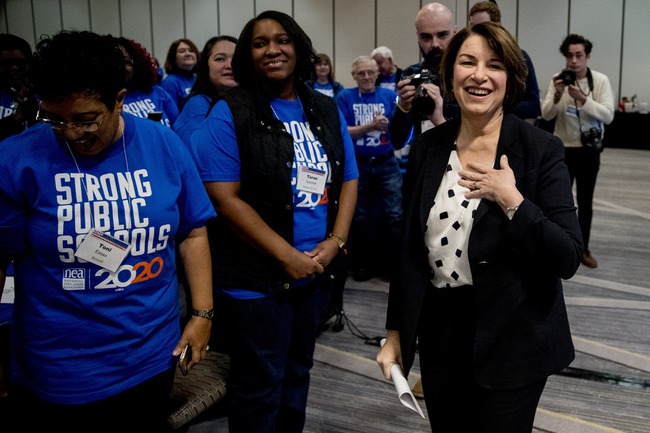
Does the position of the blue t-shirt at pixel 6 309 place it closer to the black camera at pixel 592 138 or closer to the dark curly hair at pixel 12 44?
the dark curly hair at pixel 12 44

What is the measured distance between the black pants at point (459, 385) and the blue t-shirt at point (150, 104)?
2.54 meters

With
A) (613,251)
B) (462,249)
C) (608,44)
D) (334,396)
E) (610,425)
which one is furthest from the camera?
(608,44)

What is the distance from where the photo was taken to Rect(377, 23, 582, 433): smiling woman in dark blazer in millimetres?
1287

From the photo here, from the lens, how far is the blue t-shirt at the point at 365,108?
416 centimetres

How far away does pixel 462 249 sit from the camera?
1367mm

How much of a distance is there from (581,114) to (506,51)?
330cm

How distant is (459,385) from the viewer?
4.70ft

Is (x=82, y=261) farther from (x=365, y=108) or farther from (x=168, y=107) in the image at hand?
(x=365, y=108)

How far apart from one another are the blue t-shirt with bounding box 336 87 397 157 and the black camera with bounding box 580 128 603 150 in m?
1.36

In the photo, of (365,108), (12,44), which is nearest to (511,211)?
(12,44)

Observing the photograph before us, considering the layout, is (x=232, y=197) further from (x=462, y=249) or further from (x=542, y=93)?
(x=542, y=93)

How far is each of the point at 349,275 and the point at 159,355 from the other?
311 cm

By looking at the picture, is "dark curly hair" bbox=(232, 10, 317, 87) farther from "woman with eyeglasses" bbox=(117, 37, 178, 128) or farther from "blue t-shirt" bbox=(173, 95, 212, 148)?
"woman with eyeglasses" bbox=(117, 37, 178, 128)

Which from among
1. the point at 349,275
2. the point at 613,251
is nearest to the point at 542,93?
the point at 613,251
